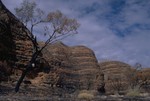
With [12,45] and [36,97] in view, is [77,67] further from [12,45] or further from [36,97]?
[36,97]

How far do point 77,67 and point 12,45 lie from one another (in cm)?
8175

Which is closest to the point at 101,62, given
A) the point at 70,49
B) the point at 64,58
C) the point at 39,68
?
the point at 70,49

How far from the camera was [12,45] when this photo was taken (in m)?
60.2

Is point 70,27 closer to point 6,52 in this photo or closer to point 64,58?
point 6,52

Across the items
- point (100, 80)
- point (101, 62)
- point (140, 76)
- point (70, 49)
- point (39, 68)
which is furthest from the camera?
point (101, 62)

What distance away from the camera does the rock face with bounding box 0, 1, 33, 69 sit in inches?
2274

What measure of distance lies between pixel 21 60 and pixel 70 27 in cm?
2075

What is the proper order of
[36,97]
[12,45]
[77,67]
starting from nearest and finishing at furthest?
[36,97]
[12,45]
[77,67]

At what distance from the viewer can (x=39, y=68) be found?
6381 cm

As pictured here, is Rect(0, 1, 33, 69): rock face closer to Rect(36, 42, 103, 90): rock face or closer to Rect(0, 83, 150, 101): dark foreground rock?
Rect(0, 83, 150, 101): dark foreground rock

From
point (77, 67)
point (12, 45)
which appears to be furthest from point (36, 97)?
point (77, 67)

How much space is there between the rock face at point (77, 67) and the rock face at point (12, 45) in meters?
31.1

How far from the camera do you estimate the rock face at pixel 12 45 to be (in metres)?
57.8

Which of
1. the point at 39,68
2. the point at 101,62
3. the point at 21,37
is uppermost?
the point at 101,62
